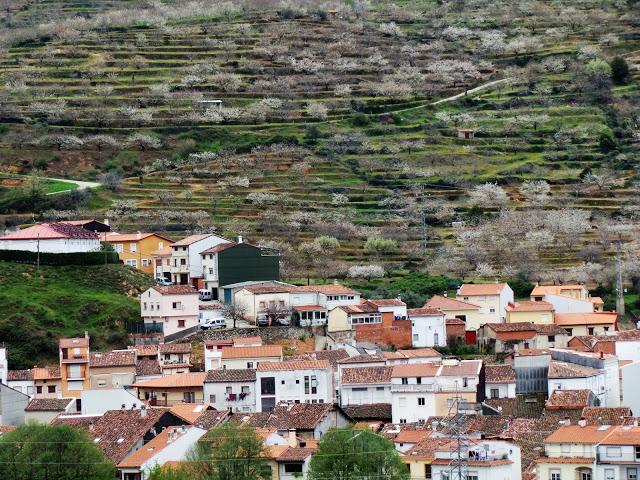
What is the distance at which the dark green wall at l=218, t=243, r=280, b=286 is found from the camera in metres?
85.9

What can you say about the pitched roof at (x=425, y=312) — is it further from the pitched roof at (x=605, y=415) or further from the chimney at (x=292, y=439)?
the chimney at (x=292, y=439)

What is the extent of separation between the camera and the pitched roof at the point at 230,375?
69.3 metres

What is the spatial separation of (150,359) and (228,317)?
8.38 m

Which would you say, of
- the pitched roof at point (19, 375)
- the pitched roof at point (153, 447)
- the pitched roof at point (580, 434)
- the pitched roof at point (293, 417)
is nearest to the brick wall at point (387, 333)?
the pitched roof at point (293, 417)

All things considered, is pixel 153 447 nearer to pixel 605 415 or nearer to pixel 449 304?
pixel 605 415

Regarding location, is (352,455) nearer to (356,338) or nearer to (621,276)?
(356,338)

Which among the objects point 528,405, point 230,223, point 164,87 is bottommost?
point 528,405

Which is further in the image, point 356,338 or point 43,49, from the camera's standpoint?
point 43,49

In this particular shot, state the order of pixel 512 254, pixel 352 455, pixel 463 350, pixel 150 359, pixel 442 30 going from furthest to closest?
1. pixel 442 30
2. pixel 512 254
3. pixel 463 350
4. pixel 150 359
5. pixel 352 455

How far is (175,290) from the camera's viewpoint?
79.7m

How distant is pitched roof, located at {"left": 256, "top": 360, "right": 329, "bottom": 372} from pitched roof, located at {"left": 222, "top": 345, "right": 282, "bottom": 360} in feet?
10.3

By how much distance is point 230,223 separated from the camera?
98.2 meters

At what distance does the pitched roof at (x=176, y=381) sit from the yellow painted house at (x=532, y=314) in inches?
684

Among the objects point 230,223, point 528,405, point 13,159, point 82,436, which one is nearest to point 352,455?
point 82,436
